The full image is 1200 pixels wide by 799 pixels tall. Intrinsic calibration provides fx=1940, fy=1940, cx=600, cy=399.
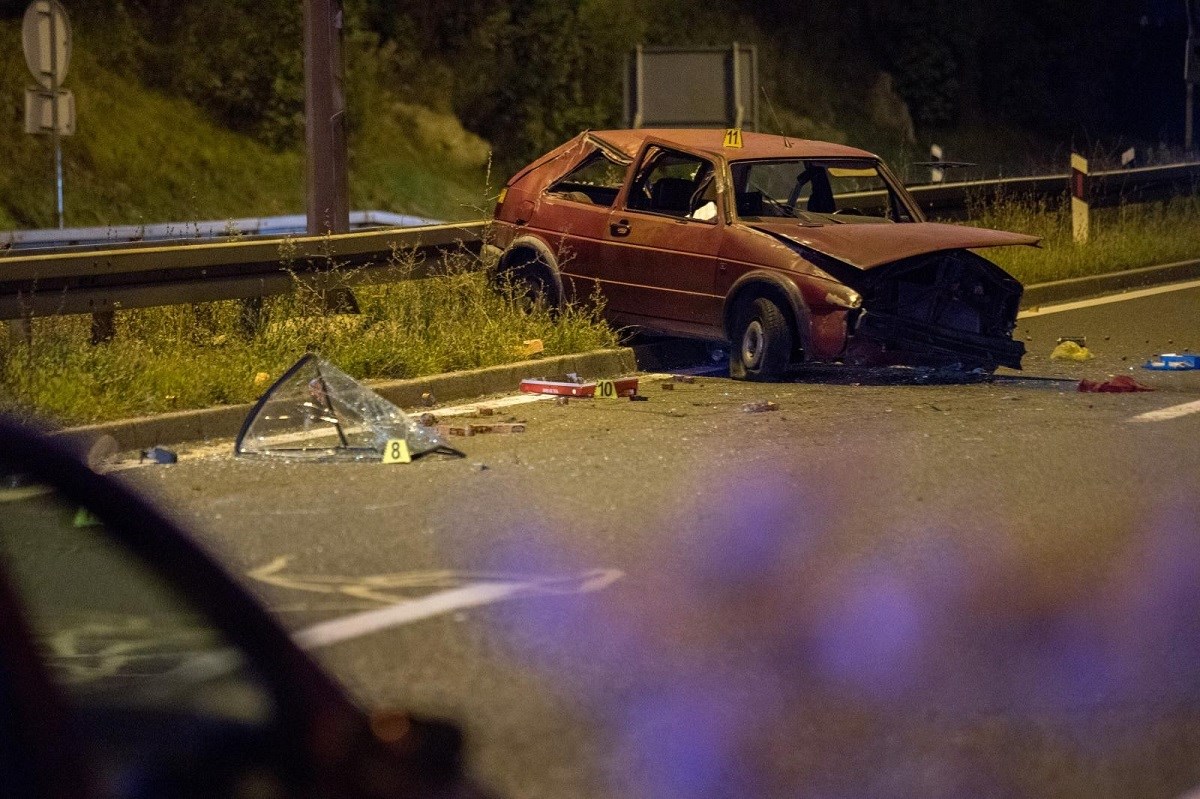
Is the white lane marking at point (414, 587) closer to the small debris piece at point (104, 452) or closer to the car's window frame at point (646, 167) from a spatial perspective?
the small debris piece at point (104, 452)

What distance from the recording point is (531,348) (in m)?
11.9

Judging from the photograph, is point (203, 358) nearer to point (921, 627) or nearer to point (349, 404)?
point (349, 404)

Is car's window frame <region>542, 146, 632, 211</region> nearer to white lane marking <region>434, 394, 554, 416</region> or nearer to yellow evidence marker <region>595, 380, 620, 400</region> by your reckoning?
yellow evidence marker <region>595, 380, 620, 400</region>

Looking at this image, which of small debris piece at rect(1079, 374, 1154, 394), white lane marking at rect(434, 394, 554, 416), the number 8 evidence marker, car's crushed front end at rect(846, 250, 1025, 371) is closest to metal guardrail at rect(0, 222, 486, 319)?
white lane marking at rect(434, 394, 554, 416)

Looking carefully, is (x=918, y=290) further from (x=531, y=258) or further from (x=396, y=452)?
(x=396, y=452)

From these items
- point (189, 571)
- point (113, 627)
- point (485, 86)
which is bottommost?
point (113, 627)

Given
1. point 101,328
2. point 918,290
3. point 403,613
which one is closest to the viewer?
point 403,613

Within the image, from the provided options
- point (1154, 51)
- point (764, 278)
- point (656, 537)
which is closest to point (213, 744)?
point (656, 537)

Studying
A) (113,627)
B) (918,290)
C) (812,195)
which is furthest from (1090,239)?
(113,627)

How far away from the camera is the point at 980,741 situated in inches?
200

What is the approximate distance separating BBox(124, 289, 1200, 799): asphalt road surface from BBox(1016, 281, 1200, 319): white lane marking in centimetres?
502

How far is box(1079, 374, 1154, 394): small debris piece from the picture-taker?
1123 centimetres

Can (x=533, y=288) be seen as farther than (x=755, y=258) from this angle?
Yes

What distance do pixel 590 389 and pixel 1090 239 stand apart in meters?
9.06
